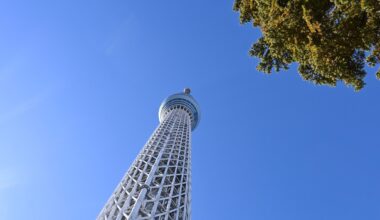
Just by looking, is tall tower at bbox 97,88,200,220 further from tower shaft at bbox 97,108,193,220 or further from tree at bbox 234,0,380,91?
tree at bbox 234,0,380,91

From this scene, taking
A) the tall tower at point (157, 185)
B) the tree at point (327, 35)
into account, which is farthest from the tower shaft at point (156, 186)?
the tree at point (327, 35)

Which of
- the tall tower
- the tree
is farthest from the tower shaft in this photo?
the tree

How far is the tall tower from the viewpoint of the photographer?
62.4 feet

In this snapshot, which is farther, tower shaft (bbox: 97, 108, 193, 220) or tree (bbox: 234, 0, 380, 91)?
tower shaft (bbox: 97, 108, 193, 220)

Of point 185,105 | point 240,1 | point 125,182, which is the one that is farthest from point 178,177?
point 185,105

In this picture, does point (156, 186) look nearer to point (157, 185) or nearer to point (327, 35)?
point (157, 185)

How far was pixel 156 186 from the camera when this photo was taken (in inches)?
847

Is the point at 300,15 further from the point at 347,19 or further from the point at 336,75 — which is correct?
the point at 336,75

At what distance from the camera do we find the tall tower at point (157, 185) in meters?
19.0

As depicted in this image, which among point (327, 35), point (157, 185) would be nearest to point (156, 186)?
point (157, 185)

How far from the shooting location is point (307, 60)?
11477 millimetres

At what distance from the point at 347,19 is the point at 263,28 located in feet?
9.13

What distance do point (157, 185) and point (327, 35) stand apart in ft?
46.6

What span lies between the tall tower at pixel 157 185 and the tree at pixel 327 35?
422 inches
